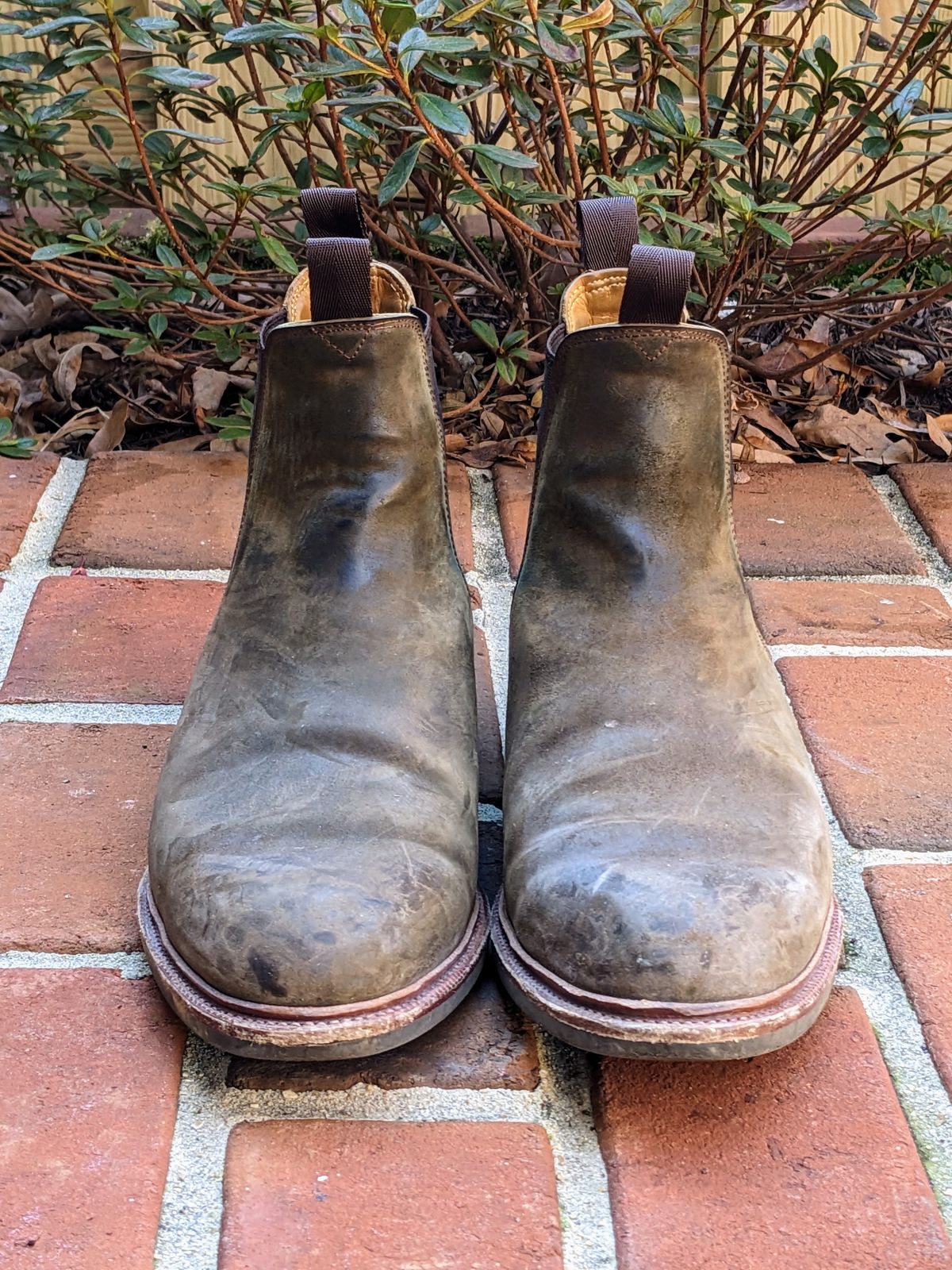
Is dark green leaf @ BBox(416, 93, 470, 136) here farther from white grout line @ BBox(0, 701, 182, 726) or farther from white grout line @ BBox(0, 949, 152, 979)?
white grout line @ BBox(0, 949, 152, 979)

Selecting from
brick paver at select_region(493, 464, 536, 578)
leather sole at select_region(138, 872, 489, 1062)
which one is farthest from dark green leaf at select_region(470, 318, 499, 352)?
leather sole at select_region(138, 872, 489, 1062)

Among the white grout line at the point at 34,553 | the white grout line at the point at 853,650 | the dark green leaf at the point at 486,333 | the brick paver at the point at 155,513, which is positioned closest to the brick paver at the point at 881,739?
the white grout line at the point at 853,650

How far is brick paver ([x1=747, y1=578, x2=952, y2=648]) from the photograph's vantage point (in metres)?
1.39

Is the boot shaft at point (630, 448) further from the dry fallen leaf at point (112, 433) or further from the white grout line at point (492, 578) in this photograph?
the dry fallen leaf at point (112, 433)

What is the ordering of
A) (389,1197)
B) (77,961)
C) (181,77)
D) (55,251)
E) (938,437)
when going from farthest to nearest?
(938,437) → (55,251) → (181,77) → (77,961) → (389,1197)

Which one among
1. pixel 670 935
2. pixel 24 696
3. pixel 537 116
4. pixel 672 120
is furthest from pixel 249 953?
pixel 537 116

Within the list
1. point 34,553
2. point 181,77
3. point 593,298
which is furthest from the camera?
point 34,553

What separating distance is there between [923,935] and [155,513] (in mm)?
1056

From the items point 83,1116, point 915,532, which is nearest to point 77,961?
point 83,1116

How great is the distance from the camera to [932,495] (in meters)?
1.68

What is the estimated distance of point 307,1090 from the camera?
83 centimetres

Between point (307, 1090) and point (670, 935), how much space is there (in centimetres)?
26

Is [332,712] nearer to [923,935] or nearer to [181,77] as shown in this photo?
[923,935]

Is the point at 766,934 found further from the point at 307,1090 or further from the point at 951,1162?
the point at 307,1090
